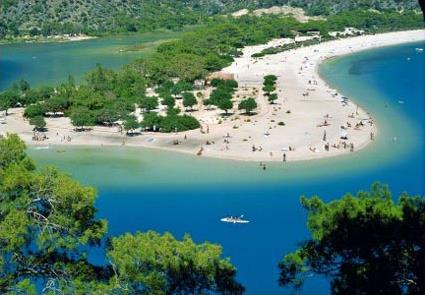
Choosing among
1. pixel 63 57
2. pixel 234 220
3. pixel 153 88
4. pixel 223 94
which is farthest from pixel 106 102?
pixel 63 57

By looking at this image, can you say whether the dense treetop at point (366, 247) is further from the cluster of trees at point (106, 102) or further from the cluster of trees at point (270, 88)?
the cluster of trees at point (270, 88)

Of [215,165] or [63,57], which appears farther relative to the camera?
[63,57]

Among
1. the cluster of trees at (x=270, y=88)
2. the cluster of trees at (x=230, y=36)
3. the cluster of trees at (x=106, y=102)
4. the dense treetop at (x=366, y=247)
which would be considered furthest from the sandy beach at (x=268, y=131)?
the dense treetop at (x=366, y=247)

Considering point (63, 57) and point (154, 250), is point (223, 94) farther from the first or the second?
point (63, 57)

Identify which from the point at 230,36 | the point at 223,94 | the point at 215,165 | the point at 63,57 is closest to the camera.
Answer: the point at 215,165

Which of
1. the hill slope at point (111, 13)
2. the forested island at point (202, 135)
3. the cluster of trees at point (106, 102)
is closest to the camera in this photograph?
the forested island at point (202, 135)

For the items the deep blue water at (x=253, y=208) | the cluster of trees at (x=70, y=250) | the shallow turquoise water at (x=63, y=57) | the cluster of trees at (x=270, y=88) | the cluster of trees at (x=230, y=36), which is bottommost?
the deep blue water at (x=253, y=208)

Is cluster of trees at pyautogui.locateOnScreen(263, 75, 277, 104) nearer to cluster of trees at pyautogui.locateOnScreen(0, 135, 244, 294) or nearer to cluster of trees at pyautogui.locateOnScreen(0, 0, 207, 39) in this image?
cluster of trees at pyautogui.locateOnScreen(0, 135, 244, 294)

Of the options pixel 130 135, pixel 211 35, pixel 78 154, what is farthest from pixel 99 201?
pixel 211 35
